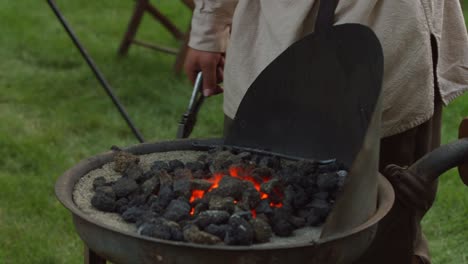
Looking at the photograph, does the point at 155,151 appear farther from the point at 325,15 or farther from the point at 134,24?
the point at 134,24

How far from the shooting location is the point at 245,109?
7.41ft

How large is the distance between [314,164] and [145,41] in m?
4.56

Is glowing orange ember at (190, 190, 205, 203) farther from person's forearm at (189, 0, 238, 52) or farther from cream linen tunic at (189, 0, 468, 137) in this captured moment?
person's forearm at (189, 0, 238, 52)

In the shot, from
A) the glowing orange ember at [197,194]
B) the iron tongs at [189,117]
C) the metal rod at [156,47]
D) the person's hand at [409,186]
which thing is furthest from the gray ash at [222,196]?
the metal rod at [156,47]

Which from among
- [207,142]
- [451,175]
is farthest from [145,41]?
[207,142]

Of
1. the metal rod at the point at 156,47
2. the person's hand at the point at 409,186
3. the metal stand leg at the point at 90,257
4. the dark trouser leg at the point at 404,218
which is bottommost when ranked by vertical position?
the metal rod at the point at 156,47

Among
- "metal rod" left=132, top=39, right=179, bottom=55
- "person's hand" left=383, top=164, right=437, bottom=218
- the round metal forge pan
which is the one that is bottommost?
"metal rod" left=132, top=39, right=179, bottom=55

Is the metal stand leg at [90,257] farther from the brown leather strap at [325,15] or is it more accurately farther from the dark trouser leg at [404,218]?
the dark trouser leg at [404,218]

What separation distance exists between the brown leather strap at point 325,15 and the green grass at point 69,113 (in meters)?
1.64

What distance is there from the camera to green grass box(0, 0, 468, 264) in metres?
3.60

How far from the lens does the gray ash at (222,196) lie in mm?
1725

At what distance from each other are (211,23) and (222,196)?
811 millimetres

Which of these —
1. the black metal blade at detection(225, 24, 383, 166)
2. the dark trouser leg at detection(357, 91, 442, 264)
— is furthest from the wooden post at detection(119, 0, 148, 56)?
the black metal blade at detection(225, 24, 383, 166)

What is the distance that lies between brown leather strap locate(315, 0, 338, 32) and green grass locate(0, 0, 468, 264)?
1639 mm
